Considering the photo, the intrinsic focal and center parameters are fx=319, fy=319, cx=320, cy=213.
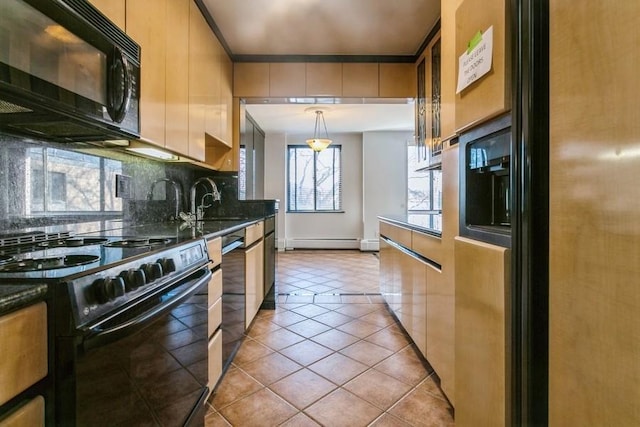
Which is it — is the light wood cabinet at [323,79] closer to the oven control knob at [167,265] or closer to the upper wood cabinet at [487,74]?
the upper wood cabinet at [487,74]

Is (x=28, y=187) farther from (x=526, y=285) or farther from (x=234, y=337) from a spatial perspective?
(x=526, y=285)

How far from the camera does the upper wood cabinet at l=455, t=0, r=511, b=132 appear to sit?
835 mm

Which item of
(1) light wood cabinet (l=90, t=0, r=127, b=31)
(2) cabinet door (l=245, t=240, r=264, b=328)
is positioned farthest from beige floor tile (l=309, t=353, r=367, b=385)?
(1) light wood cabinet (l=90, t=0, r=127, b=31)

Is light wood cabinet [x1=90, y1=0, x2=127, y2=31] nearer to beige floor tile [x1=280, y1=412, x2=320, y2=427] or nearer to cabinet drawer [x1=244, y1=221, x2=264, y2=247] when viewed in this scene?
cabinet drawer [x1=244, y1=221, x2=264, y2=247]

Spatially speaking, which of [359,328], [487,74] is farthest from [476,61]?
[359,328]

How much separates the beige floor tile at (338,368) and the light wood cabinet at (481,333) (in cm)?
81

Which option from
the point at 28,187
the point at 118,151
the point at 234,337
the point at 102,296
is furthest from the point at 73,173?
the point at 234,337

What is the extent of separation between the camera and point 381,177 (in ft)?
21.6

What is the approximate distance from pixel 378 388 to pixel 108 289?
1.50 meters

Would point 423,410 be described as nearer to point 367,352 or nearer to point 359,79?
point 367,352

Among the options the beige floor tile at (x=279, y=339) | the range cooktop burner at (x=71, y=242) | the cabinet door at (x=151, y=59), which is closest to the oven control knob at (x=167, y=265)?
the range cooktop burner at (x=71, y=242)

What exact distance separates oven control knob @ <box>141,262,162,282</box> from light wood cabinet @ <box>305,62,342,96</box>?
7.87 feet

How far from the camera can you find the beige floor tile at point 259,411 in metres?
1.47

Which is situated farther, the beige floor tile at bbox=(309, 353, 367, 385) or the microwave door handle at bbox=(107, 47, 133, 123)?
the beige floor tile at bbox=(309, 353, 367, 385)
